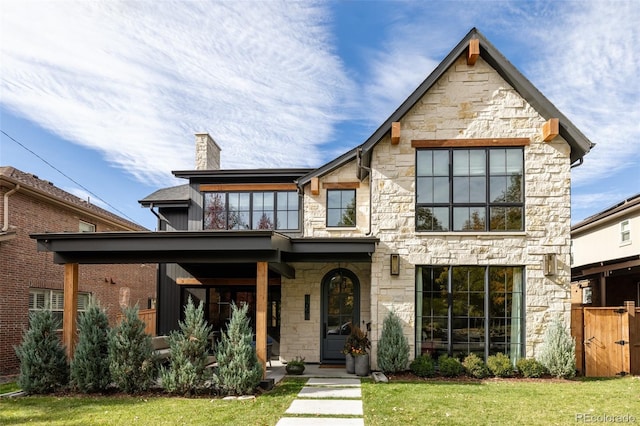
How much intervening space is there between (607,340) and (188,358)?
9942 millimetres

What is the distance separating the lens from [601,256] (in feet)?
62.7

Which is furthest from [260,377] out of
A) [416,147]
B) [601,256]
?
[601,256]

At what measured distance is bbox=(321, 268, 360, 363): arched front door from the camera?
A: 13.9m

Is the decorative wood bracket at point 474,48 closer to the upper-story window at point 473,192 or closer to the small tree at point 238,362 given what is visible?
the upper-story window at point 473,192

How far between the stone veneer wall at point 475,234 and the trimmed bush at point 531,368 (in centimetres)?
34

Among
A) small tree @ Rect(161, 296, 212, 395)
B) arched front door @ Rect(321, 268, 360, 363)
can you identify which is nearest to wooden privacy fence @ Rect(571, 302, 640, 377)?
arched front door @ Rect(321, 268, 360, 363)

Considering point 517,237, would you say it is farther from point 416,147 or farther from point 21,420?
point 21,420

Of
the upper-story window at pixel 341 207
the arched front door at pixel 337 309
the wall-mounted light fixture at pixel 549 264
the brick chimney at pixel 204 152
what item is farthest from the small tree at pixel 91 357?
the wall-mounted light fixture at pixel 549 264

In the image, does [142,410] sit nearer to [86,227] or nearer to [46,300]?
[46,300]

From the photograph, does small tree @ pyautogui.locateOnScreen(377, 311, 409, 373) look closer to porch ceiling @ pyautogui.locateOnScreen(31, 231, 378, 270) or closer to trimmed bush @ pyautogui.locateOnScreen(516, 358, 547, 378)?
trimmed bush @ pyautogui.locateOnScreen(516, 358, 547, 378)

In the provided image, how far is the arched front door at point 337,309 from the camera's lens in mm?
13852

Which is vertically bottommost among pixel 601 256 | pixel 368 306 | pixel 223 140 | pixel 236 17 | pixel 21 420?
pixel 21 420

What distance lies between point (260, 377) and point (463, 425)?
4.17 m

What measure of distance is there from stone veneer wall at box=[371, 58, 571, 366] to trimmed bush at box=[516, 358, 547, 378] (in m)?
0.34
